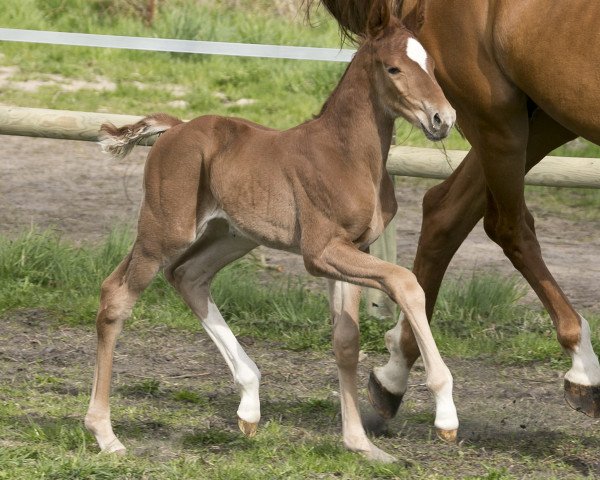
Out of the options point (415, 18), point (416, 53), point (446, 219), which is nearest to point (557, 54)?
point (415, 18)

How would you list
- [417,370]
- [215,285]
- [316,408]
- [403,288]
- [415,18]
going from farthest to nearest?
1. [215,285]
2. [417,370]
3. [316,408]
4. [415,18]
5. [403,288]

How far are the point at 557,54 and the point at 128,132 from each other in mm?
1445

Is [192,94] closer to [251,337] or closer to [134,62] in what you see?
[134,62]

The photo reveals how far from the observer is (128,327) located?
5.44 metres

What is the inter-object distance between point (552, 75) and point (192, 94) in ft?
17.5

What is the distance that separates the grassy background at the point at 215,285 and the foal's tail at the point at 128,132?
31.7 inches

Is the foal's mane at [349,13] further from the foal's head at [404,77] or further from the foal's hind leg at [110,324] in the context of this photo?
the foal's hind leg at [110,324]

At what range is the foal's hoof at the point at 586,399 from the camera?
163 inches

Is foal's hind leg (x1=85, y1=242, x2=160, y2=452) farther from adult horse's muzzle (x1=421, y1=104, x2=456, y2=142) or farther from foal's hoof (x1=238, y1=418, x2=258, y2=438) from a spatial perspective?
adult horse's muzzle (x1=421, y1=104, x2=456, y2=142)

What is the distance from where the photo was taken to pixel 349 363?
12.7 ft

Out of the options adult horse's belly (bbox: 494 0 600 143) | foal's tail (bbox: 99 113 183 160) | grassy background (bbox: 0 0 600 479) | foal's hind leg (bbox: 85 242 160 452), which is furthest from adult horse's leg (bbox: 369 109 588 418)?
foal's tail (bbox: 99 113 183 160)

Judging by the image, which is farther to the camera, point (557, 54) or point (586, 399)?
point (586, 399)

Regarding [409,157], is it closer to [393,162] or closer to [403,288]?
[393,162]

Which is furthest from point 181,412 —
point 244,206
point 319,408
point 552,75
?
point 552,75
